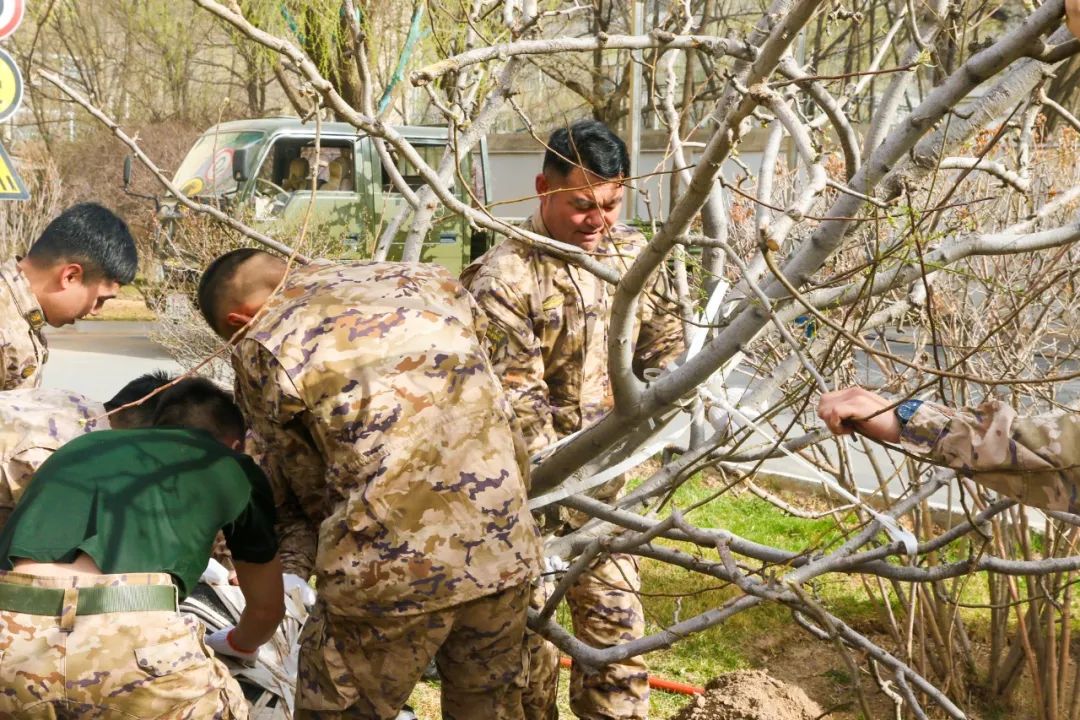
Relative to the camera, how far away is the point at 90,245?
3.46m

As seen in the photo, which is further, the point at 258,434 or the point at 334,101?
the point at 258,434

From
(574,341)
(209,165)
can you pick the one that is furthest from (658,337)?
(209,165)

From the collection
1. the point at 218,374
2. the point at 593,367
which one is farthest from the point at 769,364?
the point at 218,374

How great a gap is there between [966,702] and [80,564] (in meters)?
Answer: 3.11

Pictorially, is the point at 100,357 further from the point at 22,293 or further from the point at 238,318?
the point at 238,318

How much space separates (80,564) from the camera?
227 cm

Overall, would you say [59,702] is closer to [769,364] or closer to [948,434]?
[948,434]

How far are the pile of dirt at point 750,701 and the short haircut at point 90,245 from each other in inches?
92.9

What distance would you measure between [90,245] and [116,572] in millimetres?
1524

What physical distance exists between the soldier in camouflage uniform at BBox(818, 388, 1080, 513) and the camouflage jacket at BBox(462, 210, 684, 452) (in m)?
1.15

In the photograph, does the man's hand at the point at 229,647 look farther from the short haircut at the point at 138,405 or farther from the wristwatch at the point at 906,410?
the wristwatch at the point at 906,410

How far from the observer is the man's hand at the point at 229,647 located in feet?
8.73

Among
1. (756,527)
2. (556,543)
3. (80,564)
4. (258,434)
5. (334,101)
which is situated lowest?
(756,527)

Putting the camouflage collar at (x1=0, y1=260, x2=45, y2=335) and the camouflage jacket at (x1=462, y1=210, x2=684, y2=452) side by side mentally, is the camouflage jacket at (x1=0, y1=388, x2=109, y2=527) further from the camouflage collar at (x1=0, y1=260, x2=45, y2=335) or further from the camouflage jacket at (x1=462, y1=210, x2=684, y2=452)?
the camouflage jacket at (x1=462, y1=210, x2=684, y2=452)
